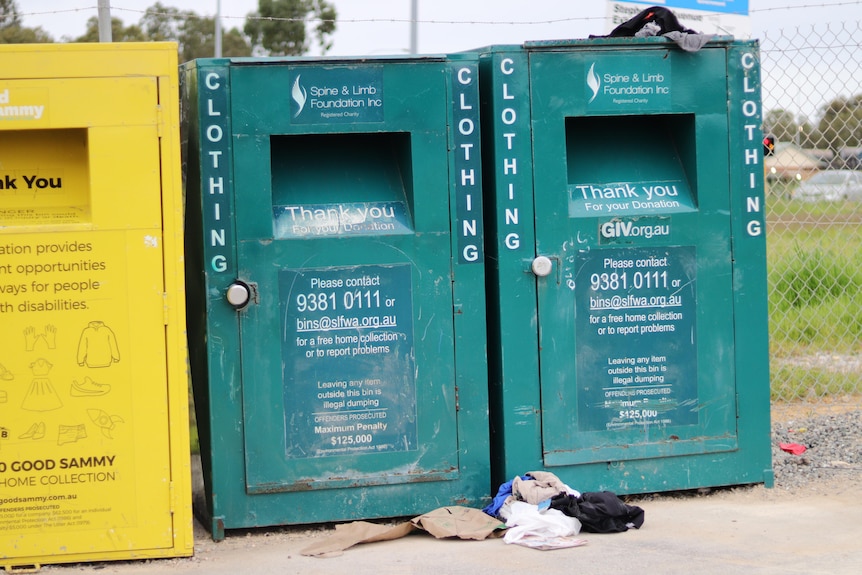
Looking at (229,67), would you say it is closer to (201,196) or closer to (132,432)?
(201,196)

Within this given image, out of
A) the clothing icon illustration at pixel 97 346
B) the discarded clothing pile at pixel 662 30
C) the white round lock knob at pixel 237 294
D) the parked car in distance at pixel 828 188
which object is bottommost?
the clothing icon illustration at pixel 97 346

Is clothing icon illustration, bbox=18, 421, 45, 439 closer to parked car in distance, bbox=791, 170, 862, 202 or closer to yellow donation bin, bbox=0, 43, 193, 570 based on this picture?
yellow donation bin, bbox=0, 43, 193, 570

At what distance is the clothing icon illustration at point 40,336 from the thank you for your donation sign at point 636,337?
2.11 meters

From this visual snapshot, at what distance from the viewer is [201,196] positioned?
14.1 feet

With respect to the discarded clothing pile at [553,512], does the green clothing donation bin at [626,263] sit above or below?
above

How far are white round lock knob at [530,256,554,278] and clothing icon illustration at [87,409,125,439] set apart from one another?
1.77 metres

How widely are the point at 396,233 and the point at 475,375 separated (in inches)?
27.0

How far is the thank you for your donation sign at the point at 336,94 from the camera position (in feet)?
14.2

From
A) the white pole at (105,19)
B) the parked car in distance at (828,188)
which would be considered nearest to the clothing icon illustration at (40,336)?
the white pole at (105,19)

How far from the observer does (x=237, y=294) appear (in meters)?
4.26

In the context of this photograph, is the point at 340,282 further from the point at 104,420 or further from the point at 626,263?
the point at 626,263

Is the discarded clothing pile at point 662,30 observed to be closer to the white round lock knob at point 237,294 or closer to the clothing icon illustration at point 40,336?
the white round lock knob at point 237,294

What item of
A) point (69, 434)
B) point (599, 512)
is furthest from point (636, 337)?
point (69, 434)

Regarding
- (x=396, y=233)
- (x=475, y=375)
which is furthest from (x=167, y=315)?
(x=475, y=375)
